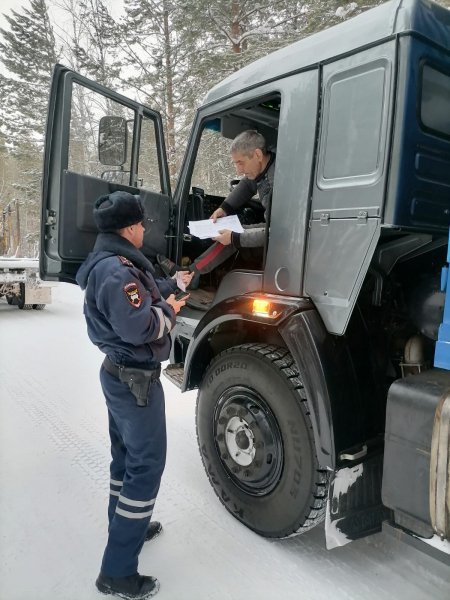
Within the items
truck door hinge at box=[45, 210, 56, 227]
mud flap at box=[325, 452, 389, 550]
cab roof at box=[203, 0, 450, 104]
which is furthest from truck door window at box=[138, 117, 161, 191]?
mud flap at box=[325, 452, 389, 550]

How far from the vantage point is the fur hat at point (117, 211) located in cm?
186

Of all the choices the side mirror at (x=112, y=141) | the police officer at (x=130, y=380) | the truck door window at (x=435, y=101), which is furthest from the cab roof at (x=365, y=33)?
the police officer at (x=130, y=380)

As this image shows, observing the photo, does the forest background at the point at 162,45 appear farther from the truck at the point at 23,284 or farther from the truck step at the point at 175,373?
the truck step at the point at 175,373

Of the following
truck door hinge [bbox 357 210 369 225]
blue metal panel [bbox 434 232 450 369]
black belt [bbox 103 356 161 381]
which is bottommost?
black belt [bbox 103 356 161 381]

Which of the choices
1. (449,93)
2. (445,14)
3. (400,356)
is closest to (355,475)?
(400,356)

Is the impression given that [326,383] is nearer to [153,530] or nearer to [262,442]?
[262,442]

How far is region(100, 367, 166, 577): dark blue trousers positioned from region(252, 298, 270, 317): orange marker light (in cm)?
62

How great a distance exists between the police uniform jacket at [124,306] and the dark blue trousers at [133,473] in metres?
0.16

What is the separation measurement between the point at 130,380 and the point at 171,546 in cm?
105

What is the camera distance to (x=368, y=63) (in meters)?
1.80

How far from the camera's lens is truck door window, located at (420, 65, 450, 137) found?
181cm

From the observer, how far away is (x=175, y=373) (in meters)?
3.28

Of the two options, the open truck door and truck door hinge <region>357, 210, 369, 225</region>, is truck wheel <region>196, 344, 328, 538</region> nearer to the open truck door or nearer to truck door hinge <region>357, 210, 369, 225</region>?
truck door hinge <region>357, 210, 369, 225</region>

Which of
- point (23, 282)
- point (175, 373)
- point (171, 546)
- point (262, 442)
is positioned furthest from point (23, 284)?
point (262, 442)
